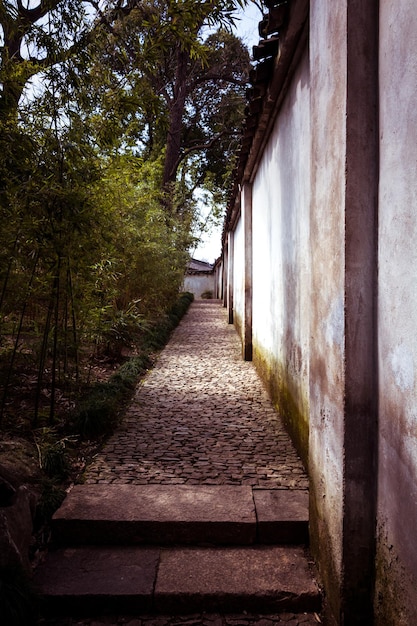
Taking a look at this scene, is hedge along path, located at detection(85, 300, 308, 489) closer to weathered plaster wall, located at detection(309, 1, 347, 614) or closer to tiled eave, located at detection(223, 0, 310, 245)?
weathered plaster wall, located at detection(309, 1, 347, 614)

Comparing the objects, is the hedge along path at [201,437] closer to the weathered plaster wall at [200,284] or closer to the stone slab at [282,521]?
the stone slab at [282,521]

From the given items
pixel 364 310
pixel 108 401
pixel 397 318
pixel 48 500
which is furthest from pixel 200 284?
pixel 397 318

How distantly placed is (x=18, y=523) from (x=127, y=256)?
5.49 metres

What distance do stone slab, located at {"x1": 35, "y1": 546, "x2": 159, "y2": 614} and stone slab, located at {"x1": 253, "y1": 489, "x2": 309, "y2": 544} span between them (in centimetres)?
65

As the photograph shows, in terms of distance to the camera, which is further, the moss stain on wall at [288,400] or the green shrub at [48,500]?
the moss stain on wall at [288,400]

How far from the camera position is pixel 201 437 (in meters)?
3.94

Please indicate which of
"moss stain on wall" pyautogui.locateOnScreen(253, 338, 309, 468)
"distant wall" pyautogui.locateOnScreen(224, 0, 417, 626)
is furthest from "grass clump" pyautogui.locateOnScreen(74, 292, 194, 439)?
"distant wall" pyautogui.locateOnScreen(224, 0, 417, 626)

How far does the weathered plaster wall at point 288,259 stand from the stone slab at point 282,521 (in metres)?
0.62

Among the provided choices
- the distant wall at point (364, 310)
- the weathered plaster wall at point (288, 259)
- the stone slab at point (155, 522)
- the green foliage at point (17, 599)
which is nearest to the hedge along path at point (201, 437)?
the weathered plaster wall at point (288, 259)

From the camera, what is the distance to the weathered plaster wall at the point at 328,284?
188 cm

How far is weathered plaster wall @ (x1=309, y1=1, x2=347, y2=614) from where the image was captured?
74.2 inches

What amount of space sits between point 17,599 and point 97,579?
47cm

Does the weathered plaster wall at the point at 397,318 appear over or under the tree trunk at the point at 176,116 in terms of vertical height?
under

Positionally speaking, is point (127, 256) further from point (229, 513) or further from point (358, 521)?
point (358, 521)
